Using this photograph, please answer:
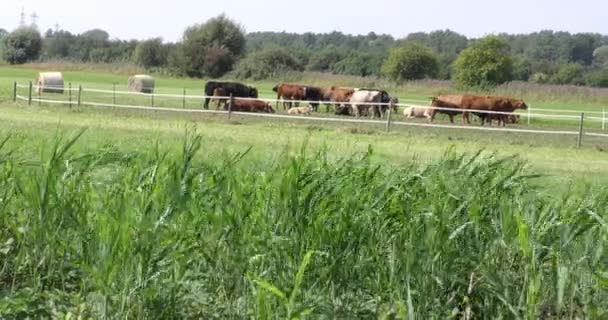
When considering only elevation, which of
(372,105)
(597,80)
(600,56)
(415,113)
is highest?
(600,56)

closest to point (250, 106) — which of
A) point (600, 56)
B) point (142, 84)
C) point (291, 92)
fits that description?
point (291, 92)

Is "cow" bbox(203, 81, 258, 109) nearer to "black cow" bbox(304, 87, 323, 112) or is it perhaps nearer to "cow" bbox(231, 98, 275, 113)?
"black cow" bbox(304, 87, 323, 112)

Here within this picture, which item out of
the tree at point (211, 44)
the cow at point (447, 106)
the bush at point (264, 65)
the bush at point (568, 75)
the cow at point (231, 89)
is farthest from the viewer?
the bush at point (568, 75)

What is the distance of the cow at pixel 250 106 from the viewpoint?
32031 millimetres

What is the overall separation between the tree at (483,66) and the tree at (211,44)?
2171cm

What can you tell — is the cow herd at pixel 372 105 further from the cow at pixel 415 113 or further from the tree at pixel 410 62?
the tree at pixel 410 62

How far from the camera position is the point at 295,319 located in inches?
145

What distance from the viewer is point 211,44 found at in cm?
7488

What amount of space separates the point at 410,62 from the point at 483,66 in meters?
13.9

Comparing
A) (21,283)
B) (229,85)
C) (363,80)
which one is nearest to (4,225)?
(21,283)

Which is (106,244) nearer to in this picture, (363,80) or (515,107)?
Result: (515,107)

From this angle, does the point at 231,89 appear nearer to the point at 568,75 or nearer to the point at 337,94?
the point at 337,94

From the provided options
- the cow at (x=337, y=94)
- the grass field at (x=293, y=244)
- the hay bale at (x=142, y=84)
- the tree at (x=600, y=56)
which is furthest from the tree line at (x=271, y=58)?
the tree at (x=600, y=56)

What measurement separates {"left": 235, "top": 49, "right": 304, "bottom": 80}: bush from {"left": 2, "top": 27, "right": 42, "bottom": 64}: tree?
27.3m
